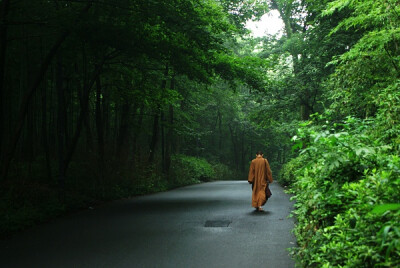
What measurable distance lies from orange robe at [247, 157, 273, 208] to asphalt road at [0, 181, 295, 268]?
0.54 meters

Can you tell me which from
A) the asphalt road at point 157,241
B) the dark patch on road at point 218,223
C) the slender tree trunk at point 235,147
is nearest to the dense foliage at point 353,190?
the asphalt road at point 157,241

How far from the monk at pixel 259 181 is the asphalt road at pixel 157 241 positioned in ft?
1.71

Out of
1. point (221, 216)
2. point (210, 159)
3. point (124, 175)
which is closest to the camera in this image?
point (221, 216)

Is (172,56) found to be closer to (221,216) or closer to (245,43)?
(221,216)

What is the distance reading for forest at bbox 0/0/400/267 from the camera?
13.0ft

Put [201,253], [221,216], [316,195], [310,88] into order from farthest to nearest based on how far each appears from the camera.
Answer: [310,88] → [221,216] → [201,253] → [316,195]

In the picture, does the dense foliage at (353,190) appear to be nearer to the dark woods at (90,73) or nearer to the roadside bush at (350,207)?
the roadside bush at (350,207)

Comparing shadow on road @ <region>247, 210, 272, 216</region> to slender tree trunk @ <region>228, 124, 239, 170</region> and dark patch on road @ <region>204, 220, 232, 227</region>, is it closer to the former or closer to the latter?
dark patch on road @ <region>204, 220, 232, 227</region>

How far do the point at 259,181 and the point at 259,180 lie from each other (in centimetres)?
3

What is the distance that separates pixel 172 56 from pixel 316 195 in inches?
406

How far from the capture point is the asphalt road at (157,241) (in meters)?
5.68

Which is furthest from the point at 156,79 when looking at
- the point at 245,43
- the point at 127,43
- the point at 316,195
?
the point at 245,43

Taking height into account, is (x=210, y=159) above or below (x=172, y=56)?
below

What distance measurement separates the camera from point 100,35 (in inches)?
469
